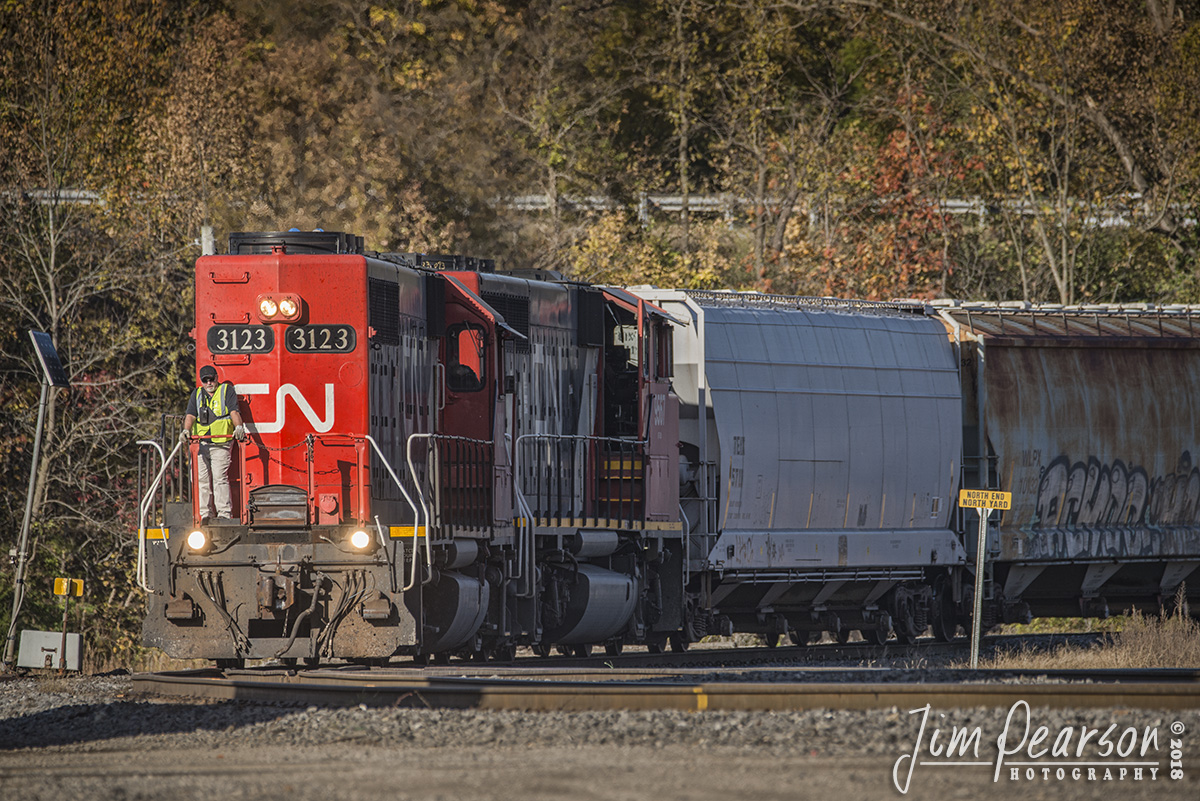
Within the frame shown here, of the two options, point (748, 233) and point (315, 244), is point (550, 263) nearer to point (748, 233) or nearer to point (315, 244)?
point (748, 233)

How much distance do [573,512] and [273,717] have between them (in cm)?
722

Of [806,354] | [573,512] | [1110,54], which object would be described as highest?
[1110,54]

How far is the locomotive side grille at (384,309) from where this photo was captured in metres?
14.8

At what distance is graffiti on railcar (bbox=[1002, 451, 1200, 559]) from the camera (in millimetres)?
22344

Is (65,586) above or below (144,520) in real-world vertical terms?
below

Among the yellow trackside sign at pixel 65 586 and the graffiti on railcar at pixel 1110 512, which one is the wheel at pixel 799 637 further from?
the yellow trackside sign at pixel 65 586

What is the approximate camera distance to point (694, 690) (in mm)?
10680

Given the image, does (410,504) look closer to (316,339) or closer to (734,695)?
(316,339)

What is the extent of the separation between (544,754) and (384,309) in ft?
22.2

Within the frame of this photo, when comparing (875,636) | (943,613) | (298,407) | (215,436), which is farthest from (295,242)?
(943,613)

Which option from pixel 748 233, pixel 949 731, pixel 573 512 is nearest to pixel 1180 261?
pixel 748 233

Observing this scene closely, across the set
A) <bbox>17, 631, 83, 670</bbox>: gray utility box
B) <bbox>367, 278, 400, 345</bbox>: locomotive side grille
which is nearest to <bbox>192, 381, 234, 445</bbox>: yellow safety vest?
<bbox>367, 278, 400, 345</bbox>: locomotive side grille

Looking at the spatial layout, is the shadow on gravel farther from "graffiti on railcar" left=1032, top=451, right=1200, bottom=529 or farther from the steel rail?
"graffiti on railcar" left=1032, top=451, right=1200, bottom=529

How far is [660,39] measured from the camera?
40188 millimetres
